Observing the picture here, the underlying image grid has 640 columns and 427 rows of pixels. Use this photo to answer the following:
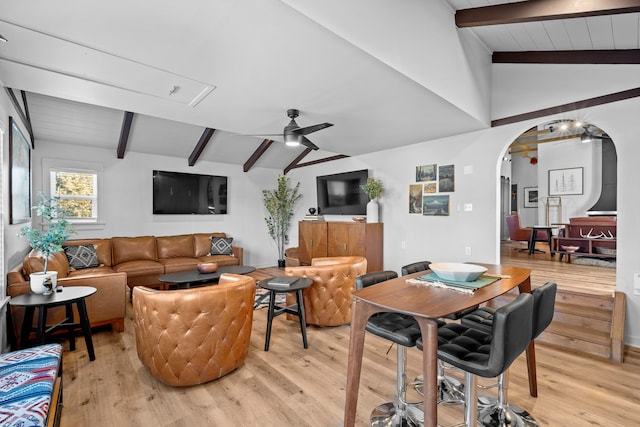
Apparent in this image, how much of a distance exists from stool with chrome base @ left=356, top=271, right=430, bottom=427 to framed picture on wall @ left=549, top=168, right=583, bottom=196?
7520 millimetres

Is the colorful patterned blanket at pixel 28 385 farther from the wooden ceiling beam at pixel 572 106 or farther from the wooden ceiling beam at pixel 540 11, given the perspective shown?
the wooden ceiling beam at pixel 572 106

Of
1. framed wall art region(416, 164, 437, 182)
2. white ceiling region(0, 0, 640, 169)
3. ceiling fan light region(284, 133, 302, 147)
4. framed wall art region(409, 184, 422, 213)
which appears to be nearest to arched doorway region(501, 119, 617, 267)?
framed wall art region(416, 164, 437, 182)

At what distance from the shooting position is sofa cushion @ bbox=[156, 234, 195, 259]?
562 centimetres

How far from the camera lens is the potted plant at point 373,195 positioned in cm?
517

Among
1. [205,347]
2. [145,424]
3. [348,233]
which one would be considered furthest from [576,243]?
[145,424]

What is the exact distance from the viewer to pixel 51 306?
8.59 feet

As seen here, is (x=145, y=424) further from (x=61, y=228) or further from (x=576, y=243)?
(x=576, y=243)

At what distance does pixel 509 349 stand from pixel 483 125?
3.22 meters

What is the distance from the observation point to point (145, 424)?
6.25ft

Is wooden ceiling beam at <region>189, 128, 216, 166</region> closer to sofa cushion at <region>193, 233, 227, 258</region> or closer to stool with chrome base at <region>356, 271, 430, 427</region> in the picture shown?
sofa cushion at <region>193, 233, 227, 258</region>

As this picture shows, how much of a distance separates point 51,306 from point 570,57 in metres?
5.59

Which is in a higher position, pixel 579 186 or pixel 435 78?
pixel 435 78

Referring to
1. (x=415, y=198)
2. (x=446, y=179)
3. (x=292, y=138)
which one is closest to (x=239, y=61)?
(x=292, y=138)

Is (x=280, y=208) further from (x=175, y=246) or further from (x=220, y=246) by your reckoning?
(x=175, y=246)
